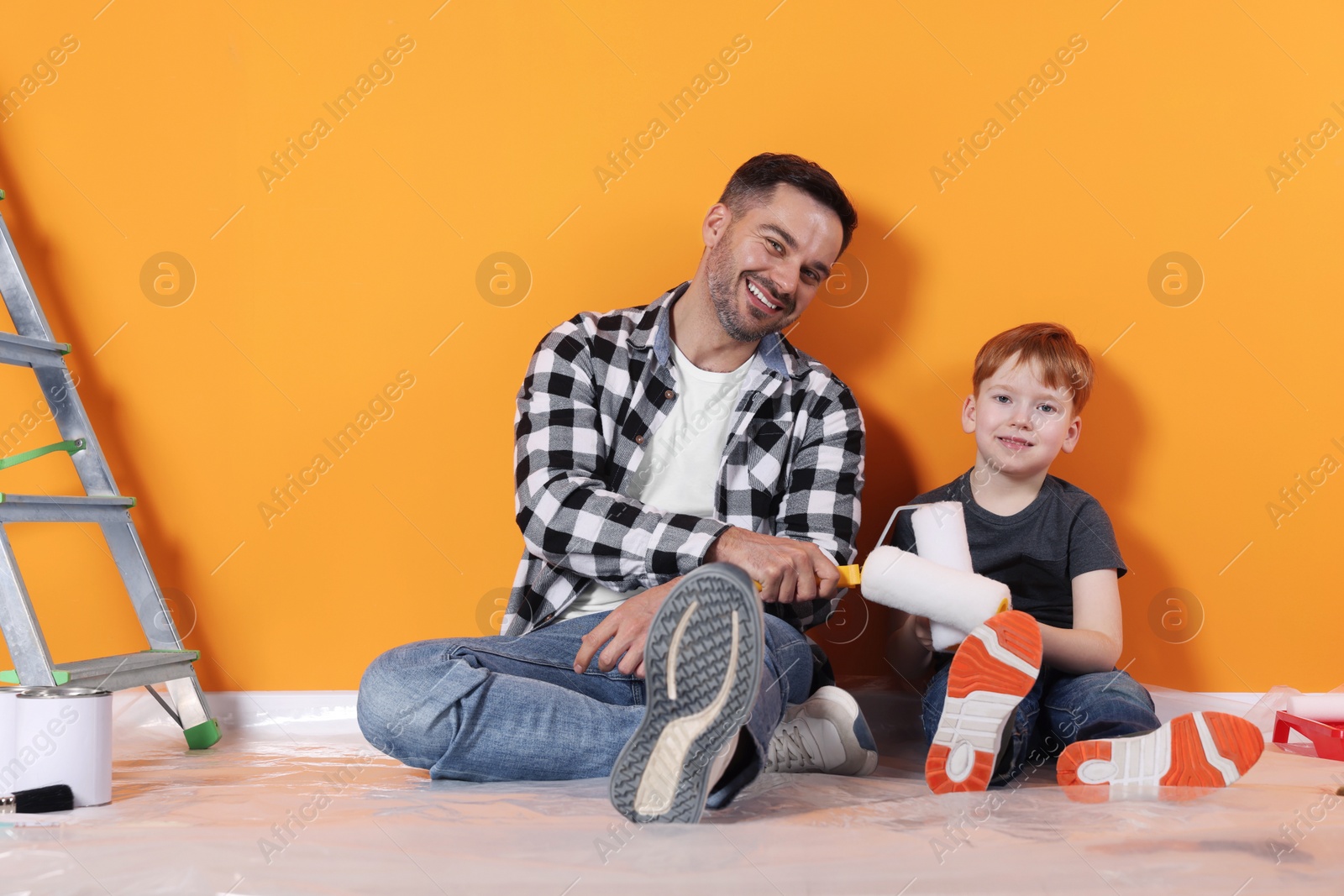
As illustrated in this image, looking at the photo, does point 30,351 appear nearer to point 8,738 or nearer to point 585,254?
point 8,738

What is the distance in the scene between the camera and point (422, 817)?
0.96 meters

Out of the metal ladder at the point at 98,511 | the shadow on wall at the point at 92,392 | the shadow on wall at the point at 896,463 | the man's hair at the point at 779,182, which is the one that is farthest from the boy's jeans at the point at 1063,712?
the shadow on wall at the point at 92,392

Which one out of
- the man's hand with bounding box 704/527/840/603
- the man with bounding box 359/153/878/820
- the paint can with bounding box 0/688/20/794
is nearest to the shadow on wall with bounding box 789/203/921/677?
the man with bounding box 359/153/878/820

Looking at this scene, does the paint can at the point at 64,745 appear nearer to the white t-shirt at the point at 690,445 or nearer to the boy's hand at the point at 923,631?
the white t-shirt at the point at 690,445

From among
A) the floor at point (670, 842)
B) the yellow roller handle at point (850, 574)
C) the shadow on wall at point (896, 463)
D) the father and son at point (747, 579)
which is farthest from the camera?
the shadow on wall at point (896, 463)

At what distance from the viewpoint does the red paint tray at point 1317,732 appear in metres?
1.48

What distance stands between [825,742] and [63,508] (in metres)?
1.26

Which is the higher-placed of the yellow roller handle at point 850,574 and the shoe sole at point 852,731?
the yellow roller handle at point 850,574

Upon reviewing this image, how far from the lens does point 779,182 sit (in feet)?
5.04

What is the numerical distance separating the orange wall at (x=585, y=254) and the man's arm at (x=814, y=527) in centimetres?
25

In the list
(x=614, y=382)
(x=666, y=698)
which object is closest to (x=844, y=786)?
(x=666, y=698)

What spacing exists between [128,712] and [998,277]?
176 cm

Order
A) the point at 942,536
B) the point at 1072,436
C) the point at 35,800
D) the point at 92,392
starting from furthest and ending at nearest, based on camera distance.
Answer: the point at 92,392 < the point at 1072,436 < the point at 942,536 < the point at 35,800

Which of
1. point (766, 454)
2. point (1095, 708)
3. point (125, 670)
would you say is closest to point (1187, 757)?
point (1095, 708)
